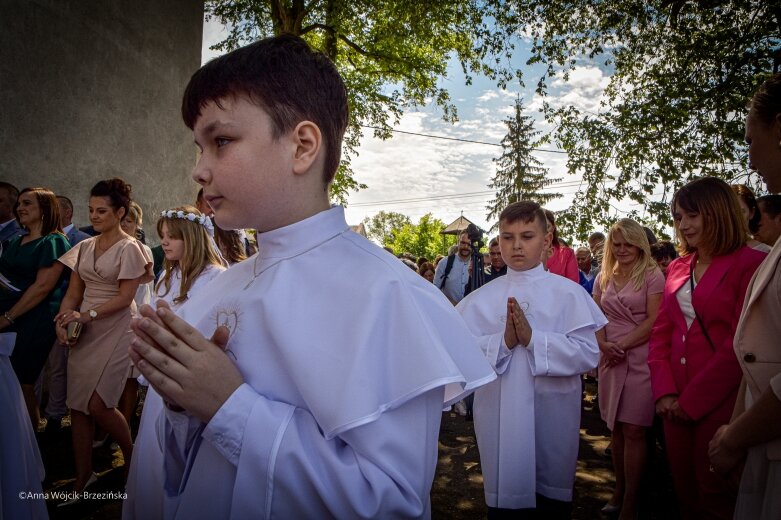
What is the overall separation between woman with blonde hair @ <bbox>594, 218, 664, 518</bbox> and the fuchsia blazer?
3.09 feet

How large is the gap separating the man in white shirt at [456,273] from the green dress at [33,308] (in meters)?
5.90

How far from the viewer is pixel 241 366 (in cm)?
121

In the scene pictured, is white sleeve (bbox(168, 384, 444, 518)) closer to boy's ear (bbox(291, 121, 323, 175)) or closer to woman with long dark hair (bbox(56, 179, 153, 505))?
boy's ear (bbox(291, 121, 323, 175))

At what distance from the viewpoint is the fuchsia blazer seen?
8.95 feet

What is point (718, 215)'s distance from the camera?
299 cm

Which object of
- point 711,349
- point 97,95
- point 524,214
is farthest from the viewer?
point 97,95

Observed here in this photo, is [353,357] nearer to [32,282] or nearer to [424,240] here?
[32,282]

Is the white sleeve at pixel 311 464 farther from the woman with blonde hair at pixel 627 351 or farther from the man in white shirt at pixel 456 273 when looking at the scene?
the man in white shirt at pixel 456 273

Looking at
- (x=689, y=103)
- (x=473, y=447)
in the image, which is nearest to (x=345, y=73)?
(x=689, y=103)

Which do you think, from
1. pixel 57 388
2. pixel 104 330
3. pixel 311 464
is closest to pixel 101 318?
pixel 104 330

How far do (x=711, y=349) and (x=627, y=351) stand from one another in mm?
1432

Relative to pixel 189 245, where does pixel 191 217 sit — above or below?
above

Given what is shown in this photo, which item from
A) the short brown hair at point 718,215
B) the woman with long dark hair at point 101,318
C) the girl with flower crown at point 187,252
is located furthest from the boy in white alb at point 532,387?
the woman with long dark hair at point 101,318

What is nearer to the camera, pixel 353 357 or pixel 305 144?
pixel 353 357
